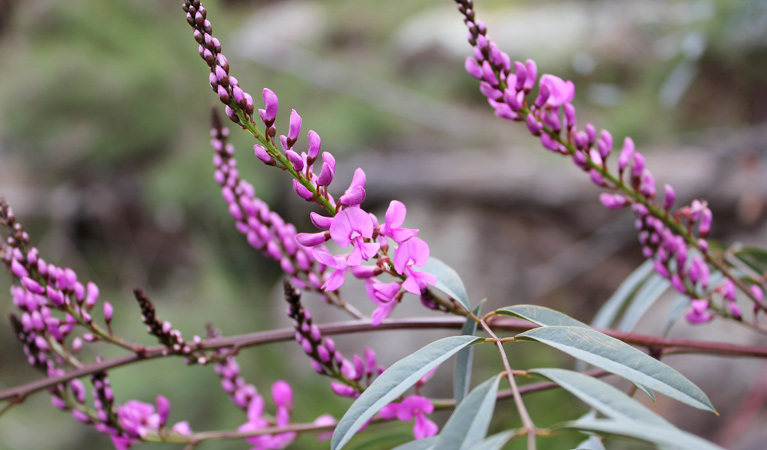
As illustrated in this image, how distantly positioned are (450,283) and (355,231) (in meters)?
0.13

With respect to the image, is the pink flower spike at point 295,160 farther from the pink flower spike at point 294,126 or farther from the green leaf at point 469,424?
the green leaf at point 469,424

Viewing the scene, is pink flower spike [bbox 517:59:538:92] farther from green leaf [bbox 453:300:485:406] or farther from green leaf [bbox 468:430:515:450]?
green leaf [bbox 468:430:515:450]

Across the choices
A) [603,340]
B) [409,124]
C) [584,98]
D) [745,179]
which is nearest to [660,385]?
[603,340]

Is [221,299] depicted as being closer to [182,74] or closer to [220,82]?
[182,74]

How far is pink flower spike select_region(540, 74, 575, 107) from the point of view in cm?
48

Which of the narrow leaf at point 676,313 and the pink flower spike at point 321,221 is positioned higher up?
the pink flower spike at point 321,221

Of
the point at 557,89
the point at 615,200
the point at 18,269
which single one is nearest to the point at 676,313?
the point at 615,200

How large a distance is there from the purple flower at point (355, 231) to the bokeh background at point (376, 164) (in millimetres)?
1148

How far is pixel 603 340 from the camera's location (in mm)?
324

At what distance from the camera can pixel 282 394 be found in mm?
582

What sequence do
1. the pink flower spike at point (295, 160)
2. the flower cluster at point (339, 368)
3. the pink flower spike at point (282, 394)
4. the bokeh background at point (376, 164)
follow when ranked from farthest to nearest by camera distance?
1. the bokeh background at point (376, 164)
2. the pink flower spike at point (282, 394)
3. the flower cluster at point (339, 368)
4. the pink flower spike at point (295, 160)

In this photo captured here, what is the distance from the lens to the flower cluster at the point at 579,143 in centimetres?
46

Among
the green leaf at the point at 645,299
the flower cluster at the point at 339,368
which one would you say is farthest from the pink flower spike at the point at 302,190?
the green leaf at the point at 645,299

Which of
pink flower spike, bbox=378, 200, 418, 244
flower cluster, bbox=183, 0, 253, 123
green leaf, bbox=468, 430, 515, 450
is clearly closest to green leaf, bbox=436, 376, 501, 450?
green leaf, bbox=468, 430, 515, 450
